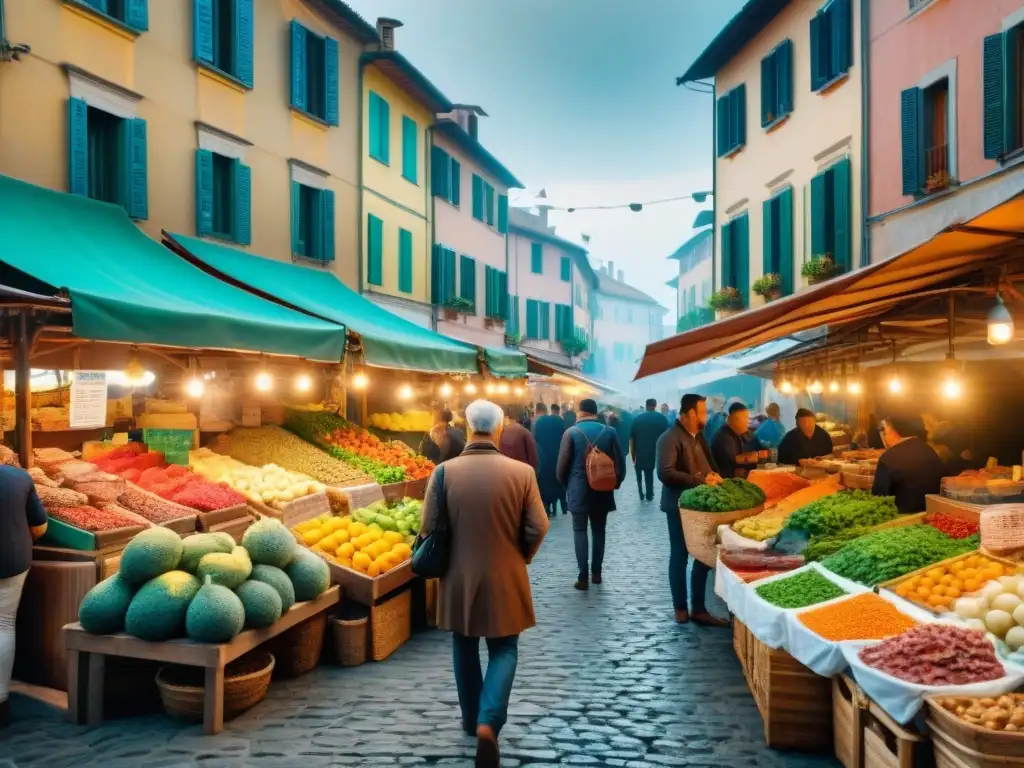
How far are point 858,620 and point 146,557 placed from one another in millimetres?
4407

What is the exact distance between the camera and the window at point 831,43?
1547 cm

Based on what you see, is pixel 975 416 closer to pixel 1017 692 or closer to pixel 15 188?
pixel 1017 692

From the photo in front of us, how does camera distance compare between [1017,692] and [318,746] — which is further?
[318,746]

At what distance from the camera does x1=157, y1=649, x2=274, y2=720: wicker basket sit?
17.2ft

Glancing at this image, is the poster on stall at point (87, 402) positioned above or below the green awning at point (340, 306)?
below

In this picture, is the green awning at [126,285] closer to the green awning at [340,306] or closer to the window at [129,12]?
the green awning at [340,306]

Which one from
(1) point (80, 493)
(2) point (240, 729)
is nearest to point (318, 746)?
(2) point (240, 729)

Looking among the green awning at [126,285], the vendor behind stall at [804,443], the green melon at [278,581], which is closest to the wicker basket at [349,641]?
the green melon at [278,581]

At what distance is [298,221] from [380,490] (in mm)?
6501

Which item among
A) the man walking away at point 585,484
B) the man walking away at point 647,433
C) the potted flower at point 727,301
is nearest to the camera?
the man walking away at point 585,484

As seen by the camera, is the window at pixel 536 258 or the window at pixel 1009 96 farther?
the window at pixel 536 258

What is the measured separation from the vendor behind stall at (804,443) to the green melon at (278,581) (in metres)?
8.59

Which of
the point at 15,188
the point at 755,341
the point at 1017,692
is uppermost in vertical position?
the point at 15,188

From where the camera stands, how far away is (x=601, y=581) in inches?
375
